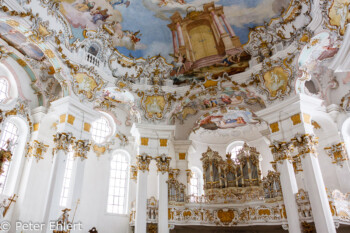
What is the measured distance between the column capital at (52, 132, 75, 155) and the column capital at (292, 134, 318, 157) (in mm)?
9998

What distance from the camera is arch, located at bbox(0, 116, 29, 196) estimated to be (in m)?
13.0

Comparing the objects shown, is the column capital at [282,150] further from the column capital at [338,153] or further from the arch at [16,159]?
the arch at [16,159]

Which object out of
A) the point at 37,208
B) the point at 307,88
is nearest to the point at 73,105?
the point at 37,208

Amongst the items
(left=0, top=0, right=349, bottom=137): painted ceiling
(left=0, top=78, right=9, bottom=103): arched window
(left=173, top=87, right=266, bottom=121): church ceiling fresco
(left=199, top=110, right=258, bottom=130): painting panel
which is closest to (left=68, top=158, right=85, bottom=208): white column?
(left=0, top=0, right=349, bottom=137): painted ceiling

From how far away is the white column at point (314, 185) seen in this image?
11023 mm

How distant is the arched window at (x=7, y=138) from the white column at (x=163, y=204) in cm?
706

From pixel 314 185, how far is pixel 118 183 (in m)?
10.3

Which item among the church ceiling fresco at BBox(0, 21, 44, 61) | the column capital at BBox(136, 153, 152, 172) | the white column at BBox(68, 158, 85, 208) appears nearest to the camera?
the white column at BBox(68, 158, 85, 208)

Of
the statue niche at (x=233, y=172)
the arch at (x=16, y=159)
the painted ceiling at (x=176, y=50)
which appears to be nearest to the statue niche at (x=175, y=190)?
the statue niche at (x=233, y=172)

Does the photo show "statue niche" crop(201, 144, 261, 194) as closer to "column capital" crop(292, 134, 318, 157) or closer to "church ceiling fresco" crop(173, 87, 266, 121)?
A: "church ceiling fresco" crop(173, 87, 266, 121)

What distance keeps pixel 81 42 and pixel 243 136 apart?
12915mm

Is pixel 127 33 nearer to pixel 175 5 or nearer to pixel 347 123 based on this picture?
pixel 175 5

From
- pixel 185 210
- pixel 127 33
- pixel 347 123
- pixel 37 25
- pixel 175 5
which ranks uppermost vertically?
pixel 175 5

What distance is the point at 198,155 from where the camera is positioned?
68.6 ft
